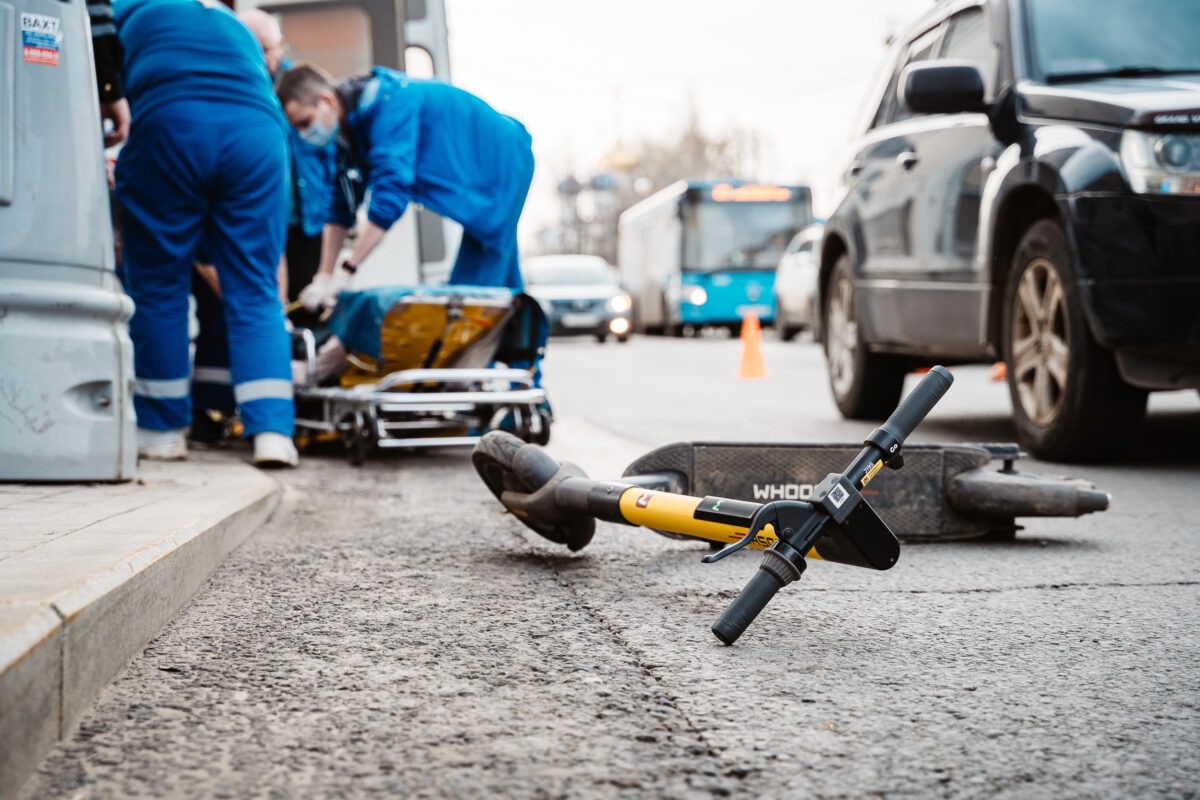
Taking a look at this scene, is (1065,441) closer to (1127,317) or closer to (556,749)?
(1127,317)

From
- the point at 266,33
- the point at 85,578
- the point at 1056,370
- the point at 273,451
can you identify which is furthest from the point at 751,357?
the point at 85,578

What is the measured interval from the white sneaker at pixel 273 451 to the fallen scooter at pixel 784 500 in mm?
2185

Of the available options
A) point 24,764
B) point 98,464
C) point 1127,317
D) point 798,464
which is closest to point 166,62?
point 98,464

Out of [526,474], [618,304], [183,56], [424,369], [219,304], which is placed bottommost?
[618,304]

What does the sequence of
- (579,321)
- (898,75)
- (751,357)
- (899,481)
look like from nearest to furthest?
(899,481), (898,75), (751,357), (579,321)

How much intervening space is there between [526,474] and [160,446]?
257 centimetres

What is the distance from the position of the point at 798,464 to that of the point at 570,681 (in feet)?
4.74

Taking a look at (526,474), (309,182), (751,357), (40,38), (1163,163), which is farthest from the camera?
(751,357)

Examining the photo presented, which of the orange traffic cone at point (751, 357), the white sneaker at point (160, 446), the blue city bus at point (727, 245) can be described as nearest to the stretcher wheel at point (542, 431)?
the white sneaker at point (160, 446)

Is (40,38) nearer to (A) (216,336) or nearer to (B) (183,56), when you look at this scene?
(B) (183,56)

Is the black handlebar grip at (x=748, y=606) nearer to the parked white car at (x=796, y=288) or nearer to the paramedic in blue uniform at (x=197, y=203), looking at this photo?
the paramedic in blue uniform at (x=197, y=203)

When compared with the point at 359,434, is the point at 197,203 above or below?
above

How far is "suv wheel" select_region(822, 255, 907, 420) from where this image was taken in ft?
25.5

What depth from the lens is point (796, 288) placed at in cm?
2241
